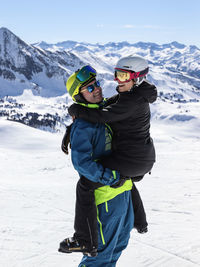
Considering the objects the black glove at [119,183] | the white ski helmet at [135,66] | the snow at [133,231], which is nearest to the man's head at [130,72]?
the white ski helmet at [135,66]

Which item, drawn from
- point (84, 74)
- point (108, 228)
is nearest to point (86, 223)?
point (108, 228)

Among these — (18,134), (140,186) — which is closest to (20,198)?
(140,186)

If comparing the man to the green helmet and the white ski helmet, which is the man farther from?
the white ski helmet

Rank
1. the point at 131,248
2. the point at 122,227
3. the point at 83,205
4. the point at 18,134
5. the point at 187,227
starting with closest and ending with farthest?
the point at 83,205 < the point at 122,227 < the point at 131,248 < the point at 187,227 < the point at 18,134

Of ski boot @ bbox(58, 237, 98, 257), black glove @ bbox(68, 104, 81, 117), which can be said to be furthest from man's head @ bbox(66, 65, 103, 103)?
ski boot @ bbox(58, 237, 98, 257)

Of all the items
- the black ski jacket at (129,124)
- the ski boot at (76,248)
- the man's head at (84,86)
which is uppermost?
the man's head at (84,86)

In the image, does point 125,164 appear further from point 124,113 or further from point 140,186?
point 140,186

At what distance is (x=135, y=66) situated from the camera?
3457 millimetres

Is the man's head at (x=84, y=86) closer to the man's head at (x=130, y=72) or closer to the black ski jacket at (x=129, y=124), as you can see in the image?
the black ski jacket at (x=129, y=124)

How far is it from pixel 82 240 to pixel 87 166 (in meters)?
0.97

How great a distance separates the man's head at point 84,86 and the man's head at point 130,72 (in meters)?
0.31

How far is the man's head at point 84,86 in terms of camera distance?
3.51 m

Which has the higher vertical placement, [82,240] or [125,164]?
[125,164]

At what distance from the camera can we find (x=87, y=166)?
123 inches
